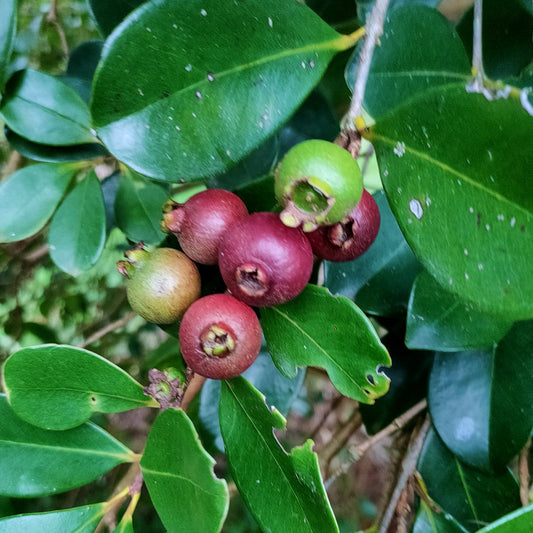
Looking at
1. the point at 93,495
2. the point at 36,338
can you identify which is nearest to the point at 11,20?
the point at 36,338

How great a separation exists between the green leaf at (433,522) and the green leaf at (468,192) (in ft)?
2.12

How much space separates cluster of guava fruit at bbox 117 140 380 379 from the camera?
1.64ft

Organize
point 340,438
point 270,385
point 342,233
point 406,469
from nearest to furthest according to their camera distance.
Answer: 1. point 342,233
2. point 270,385
3. point 406,469
4. point 340,438

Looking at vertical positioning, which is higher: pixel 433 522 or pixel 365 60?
pixel 365 60

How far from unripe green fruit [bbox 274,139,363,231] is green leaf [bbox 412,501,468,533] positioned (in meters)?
0.77

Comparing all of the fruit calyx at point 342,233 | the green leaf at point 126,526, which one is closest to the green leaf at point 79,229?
the green leaf at point 126,526

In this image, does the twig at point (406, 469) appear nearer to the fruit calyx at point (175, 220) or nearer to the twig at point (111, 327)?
the fruit calyx at point (175, 220)

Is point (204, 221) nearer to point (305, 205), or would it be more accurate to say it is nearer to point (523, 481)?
point (305, 205)

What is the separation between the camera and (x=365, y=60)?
2.05 feet

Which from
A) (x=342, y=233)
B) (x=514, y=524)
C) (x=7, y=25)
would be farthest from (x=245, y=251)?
(x=7, y=25)

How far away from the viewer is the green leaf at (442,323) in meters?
0.76

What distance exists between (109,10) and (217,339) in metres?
0.69

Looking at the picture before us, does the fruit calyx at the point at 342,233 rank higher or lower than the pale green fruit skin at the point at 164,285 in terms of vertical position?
higher

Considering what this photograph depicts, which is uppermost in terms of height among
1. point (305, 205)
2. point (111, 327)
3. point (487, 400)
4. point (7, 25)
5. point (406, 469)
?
point (305, 205)
